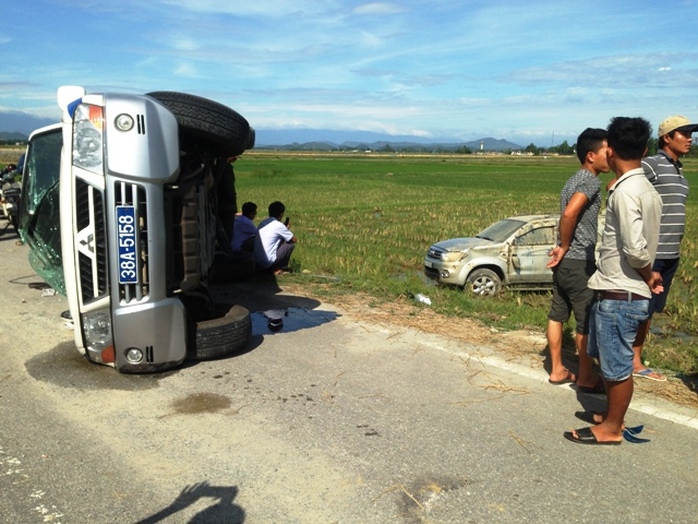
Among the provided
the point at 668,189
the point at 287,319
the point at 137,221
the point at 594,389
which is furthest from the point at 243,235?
the point at 668,189

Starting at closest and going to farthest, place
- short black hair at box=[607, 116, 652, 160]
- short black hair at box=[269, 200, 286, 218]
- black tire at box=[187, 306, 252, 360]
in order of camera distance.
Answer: short black hair at box=[607, 116, 652, 160] < black tire at box=[187, 306, 252, 360] < short black hair at box=[269, 200, 286, 218]

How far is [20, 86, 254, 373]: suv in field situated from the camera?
4910 mm

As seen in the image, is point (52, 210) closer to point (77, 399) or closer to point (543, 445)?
point (77, 399)

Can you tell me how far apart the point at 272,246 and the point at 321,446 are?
584 centimetres

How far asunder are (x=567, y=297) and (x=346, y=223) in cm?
1710

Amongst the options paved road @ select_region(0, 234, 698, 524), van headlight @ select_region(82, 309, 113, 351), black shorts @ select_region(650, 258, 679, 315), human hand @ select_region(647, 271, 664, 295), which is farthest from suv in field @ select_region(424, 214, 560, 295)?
van headlight @ select_region(82, 309, 113, 351)

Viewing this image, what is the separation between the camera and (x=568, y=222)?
16.4ft

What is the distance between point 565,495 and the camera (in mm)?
3506

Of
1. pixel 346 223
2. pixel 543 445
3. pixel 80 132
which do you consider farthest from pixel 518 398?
pixel 346 223

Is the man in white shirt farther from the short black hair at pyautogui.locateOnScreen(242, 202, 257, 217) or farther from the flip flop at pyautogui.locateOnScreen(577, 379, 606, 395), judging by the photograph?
the flip flop at pyautogui.locateOnScreen(577, 379, 606, 395)

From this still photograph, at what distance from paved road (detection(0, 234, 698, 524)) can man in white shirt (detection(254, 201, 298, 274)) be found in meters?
3.59

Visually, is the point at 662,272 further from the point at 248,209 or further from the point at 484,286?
the point at 248,209

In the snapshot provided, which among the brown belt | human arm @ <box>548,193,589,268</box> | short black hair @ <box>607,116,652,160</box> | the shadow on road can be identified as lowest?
the shadow on road

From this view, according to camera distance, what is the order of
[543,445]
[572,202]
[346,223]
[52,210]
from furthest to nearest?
[346,223], [52,210], [572,202], [543,445]
